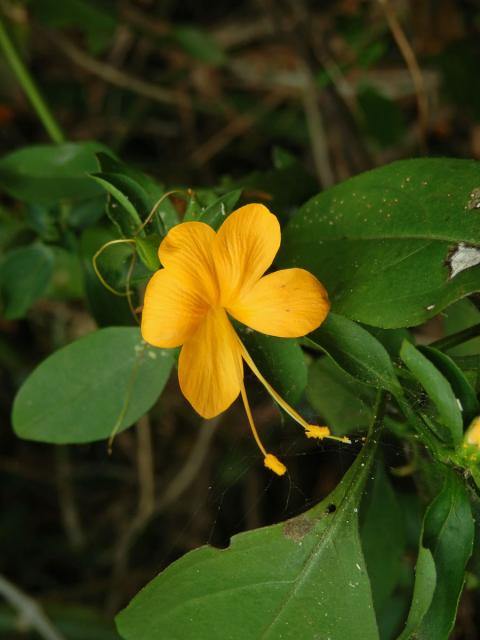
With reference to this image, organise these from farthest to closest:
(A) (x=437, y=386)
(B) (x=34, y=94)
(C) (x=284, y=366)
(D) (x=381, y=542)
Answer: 1. (B) (x=34, y=94)
2. (D) (x=381, y=542)
3. (C) (x=284, y=366)
4. (A) (x=437, y=386)

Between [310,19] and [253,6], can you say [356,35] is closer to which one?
[310,19]

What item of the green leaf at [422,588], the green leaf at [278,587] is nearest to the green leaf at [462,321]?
the green leaf at [278,587]

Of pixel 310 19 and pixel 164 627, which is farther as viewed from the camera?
pixel 310 19

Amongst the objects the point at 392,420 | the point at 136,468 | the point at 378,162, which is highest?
the point at 392,420

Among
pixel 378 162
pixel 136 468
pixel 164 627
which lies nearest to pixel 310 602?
pixel 164 627

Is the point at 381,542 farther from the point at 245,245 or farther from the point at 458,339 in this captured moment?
the point at 245,245

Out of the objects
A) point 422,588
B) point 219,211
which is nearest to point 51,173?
point 219,211

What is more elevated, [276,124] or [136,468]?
[276,124]
